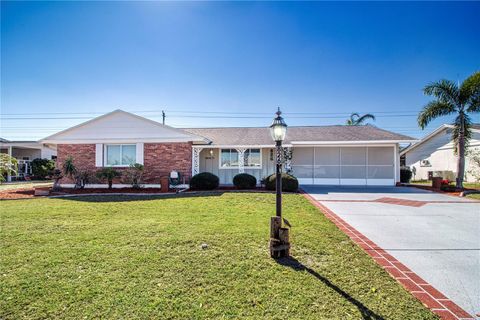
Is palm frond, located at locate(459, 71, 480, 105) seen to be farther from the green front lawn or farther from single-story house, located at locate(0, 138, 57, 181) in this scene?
single-story house, located at locate(0, 138, 57, 181)

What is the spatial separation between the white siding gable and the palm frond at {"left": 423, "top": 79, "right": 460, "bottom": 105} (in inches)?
558

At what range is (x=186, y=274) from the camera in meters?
3.33

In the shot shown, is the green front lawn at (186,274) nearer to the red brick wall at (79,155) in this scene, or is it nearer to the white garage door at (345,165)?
the red brick wall at (79,155)

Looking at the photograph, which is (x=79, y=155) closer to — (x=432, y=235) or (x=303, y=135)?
(x=303, y=135)

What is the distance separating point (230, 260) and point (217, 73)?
1258 centimetres

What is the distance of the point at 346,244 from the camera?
456cm

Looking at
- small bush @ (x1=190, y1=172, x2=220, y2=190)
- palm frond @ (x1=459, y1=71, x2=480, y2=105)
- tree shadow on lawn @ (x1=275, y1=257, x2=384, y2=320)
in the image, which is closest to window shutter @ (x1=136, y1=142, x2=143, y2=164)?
small bush @ (x1=190, y1=172, x2=220, y2=190)

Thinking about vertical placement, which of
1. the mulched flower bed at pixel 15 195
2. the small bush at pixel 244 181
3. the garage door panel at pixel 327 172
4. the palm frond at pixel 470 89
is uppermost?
the palm frond at pixel 470 89

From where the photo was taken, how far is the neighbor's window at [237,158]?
53.0 ft

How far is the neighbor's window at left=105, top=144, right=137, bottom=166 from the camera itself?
1455 cm

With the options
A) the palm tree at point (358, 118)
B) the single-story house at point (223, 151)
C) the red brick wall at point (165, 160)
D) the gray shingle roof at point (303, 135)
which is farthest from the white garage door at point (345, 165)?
the palm tree at point (358, 118)

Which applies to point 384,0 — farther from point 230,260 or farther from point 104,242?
point 104,242

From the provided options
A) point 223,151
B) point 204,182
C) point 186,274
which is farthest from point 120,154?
point 186,274

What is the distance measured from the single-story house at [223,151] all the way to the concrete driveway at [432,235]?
626 centimetres
